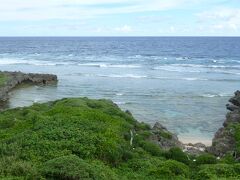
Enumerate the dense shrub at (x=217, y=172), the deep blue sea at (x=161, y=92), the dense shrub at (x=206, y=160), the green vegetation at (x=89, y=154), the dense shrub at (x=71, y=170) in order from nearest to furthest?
the dense shrub at (x=71, y=170)
the green vegetation at (x=89, y=154)
the dense shrub at (x=217, y=172)
the dense shrub at (x=206, y=160)
the deep blue sea at (x=161, y=92)

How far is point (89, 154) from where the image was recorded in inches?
806

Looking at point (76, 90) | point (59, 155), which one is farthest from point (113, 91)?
point (59, 155)

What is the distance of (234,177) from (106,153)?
6.38 m

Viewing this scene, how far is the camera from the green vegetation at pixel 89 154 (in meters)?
17.7

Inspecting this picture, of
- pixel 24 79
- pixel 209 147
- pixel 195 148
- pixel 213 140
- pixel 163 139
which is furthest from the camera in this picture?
pixel 24 79

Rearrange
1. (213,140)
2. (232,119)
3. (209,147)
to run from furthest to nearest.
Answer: (232,119) < (213,140) < (209,147)

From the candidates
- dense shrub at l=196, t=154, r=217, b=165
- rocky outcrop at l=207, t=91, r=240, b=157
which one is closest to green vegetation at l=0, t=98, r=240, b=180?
dense shrub at l=196, t=154, r=217, b=165

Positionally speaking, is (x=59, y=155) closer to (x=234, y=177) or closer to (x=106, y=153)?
(x=106, y=153)

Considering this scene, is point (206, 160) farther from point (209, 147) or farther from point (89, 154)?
point (89, 154)

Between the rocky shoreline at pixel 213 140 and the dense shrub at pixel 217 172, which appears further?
the rocky shoreline at pixel 213 140

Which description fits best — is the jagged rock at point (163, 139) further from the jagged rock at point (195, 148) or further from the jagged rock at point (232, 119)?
the jagged rock at point (232, 119)

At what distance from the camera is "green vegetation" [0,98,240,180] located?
1769 centimetres

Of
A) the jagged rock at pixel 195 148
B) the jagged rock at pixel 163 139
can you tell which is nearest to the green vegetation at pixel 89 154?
the jagged rock at pixel 163 139

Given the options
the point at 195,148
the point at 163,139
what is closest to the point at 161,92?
the point at 195,148
